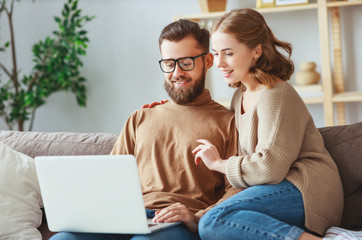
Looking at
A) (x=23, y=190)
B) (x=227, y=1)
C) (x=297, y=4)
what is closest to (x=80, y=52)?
(x=227, y=1)

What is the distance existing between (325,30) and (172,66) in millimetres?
1481

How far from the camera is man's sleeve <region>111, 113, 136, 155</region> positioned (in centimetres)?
187

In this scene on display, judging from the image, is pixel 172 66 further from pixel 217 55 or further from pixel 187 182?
pixel 187 182

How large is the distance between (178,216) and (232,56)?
0.53 metres

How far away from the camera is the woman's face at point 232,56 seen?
1653 millimetres

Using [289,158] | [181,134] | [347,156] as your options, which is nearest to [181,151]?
[181,134]

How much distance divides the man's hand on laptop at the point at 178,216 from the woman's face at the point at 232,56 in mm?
446

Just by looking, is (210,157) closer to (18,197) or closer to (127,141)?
(127,141)

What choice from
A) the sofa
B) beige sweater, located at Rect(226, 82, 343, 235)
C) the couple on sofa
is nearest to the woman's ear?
the couple on sofa

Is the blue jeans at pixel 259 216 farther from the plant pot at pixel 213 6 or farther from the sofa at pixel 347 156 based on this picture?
the plant pot at pixel 213 6

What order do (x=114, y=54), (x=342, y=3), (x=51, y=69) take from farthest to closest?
(x=114, y=54) < (x=51, y=69) < (x=342, y=3)

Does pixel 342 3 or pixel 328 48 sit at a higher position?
pixel 342 3

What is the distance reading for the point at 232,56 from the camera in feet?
5.45

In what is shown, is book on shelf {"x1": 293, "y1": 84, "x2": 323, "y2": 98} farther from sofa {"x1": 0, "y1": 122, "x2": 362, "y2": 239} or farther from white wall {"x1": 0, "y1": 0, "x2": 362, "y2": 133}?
sofa {"x1": 0, "y1": 122, "x2": 362, "y2": 239}
